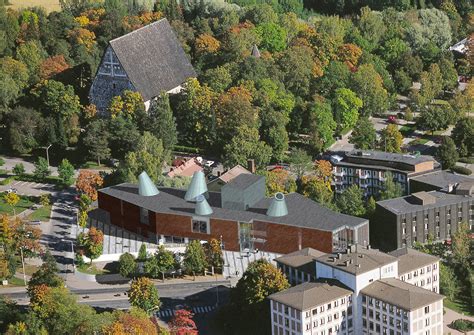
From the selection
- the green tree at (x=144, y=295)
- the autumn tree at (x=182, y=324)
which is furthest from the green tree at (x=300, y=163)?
the autumn tree at (x=182, y=324)

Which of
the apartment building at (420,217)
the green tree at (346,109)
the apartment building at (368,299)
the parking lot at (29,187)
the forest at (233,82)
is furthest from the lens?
the green tree at (346,109)

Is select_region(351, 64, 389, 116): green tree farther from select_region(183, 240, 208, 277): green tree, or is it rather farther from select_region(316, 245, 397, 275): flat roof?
select_region(316, 245, 397, 275): flat roof

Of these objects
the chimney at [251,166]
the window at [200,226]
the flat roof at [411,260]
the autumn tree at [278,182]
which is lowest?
the flat roof at [411,260]

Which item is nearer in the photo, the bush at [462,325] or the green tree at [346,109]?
the bush at [462,325]

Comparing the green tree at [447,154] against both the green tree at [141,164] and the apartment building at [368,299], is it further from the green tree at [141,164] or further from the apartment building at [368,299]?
the apartment building at [368,299]

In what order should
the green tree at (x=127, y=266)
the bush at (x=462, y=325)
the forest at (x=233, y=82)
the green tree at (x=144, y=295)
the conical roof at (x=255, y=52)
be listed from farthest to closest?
the conical roof at (x=255, y=52) < the forest at (x=233, y=82) < the green tree at (x=127, y=266) < the bush at (x=462, y=325) < the green tree at (x=144, y=295)

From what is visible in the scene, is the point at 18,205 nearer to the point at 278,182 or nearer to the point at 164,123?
the point at 164,123

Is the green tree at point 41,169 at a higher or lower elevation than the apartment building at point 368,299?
higher
